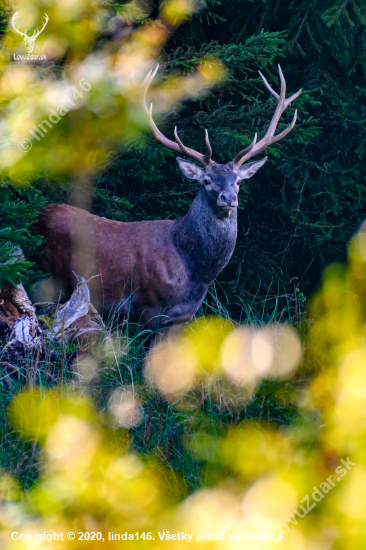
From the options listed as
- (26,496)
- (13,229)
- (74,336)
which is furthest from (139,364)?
(26,496)

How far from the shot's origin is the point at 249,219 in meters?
6.06

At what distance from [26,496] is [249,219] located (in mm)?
4139

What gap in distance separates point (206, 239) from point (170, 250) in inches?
12.4

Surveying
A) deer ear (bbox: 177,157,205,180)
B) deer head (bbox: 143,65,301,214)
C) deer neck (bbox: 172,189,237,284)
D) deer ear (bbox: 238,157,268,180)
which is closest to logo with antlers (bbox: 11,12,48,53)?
deer head (bbox: 143,65,301,214)

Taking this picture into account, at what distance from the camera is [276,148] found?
5488 mm

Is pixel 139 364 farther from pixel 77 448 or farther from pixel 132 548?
pixel 132 548

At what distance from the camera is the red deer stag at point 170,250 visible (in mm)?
4504

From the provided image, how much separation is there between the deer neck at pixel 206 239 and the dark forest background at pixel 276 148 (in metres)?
0.69

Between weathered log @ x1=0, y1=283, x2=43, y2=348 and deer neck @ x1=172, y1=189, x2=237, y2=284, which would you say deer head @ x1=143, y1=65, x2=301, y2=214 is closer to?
deer neck @ x1=172, y1=189, x2=237, y2=284

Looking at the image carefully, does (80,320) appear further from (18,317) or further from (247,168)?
(247,168)

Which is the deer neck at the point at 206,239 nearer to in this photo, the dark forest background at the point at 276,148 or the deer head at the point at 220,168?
the deer head at the point at 220,168

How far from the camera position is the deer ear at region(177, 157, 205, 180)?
4.50 m

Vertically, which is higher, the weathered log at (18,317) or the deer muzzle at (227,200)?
the deer muzzle at (227,200)

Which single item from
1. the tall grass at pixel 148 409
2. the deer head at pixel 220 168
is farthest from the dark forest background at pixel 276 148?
the tall grass at pixel 148 409
